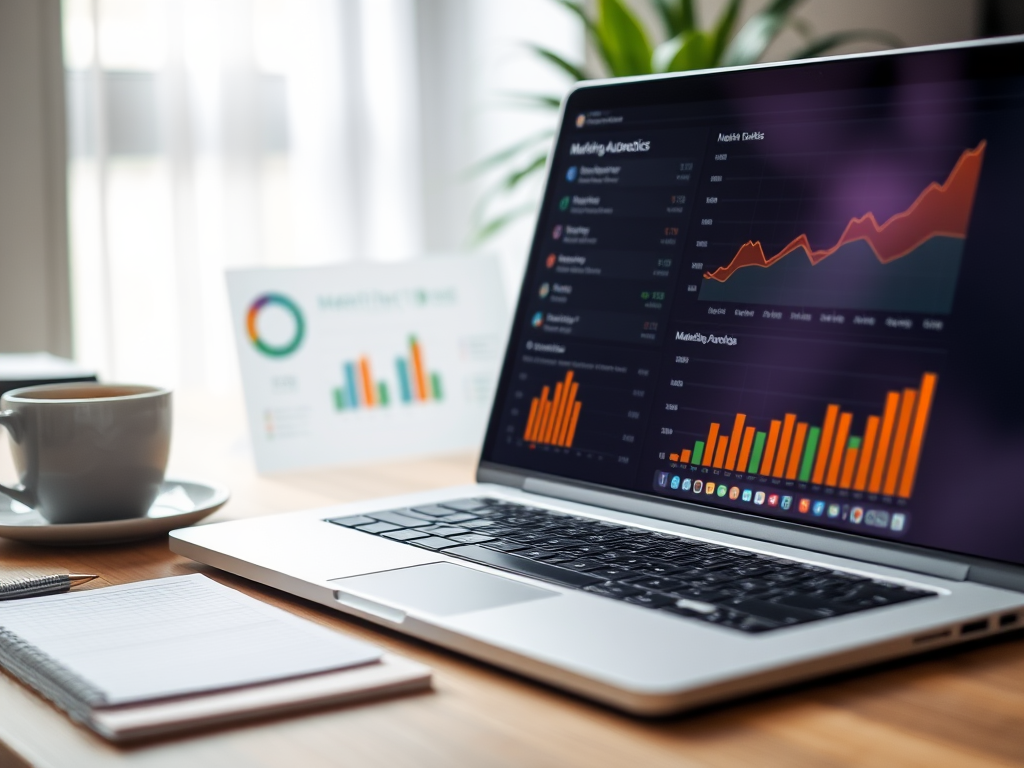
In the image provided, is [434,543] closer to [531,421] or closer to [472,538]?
[472,538]

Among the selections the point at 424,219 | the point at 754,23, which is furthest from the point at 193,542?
the point at 424,219

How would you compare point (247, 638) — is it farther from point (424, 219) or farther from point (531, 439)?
point (424, 219)

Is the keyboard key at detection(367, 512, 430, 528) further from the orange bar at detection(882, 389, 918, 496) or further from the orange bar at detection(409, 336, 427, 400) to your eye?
the orange bar at detection(409, 336, 427, 400)

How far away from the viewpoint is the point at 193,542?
0.72m

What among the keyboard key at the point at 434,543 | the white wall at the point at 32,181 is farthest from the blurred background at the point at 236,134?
the keyboard key at the point at 434,543

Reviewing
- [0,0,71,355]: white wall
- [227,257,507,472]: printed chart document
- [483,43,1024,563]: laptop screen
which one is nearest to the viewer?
[483,43,1024,563]: laptop screen

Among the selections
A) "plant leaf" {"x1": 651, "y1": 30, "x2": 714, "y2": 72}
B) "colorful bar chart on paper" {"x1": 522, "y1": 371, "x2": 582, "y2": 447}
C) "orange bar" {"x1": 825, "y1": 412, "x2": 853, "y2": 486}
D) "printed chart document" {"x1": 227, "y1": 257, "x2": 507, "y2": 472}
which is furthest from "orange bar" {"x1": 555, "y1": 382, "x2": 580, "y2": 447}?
"plant leaf" {"x1": 651, "y1": 30, "x2": 714, "y2": 72}

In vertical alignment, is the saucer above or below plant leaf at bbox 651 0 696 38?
below

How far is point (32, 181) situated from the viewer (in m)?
2.67

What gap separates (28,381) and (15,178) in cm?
155

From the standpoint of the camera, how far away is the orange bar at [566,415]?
2.84ft

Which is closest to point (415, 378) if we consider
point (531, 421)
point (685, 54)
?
point (531, 421)

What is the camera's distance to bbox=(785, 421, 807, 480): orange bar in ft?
2.31

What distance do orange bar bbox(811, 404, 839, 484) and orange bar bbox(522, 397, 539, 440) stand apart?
27 centimetres
